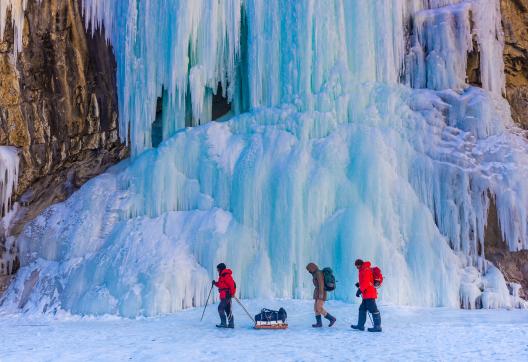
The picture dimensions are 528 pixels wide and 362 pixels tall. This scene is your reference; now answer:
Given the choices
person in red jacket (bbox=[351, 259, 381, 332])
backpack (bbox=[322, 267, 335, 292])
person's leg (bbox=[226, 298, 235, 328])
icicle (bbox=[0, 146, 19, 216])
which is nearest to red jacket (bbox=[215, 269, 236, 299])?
person's leg (bbox=[226, 298, 235, 328])

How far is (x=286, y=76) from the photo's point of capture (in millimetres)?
12914

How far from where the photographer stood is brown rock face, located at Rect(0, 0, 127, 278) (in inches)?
570

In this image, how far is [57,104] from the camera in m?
15.0

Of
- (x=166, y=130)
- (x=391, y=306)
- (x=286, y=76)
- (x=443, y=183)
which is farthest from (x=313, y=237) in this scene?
(x=166, y=130)

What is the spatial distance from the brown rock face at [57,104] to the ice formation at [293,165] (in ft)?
2.97

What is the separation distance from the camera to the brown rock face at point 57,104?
1448 cm

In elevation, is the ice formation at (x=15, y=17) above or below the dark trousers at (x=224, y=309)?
above

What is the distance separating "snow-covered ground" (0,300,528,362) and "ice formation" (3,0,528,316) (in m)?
1.02

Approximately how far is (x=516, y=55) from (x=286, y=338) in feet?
29.6

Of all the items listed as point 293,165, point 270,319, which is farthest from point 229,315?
point 293,165

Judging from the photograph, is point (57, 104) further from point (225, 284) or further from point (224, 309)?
point (224, 309)

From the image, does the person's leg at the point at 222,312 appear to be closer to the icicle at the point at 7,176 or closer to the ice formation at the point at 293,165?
the ice formation at the point at 293,165

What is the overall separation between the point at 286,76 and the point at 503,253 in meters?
5.61

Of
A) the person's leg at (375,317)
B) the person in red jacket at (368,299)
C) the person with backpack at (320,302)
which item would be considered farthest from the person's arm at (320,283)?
the person's leg at (375,317)
